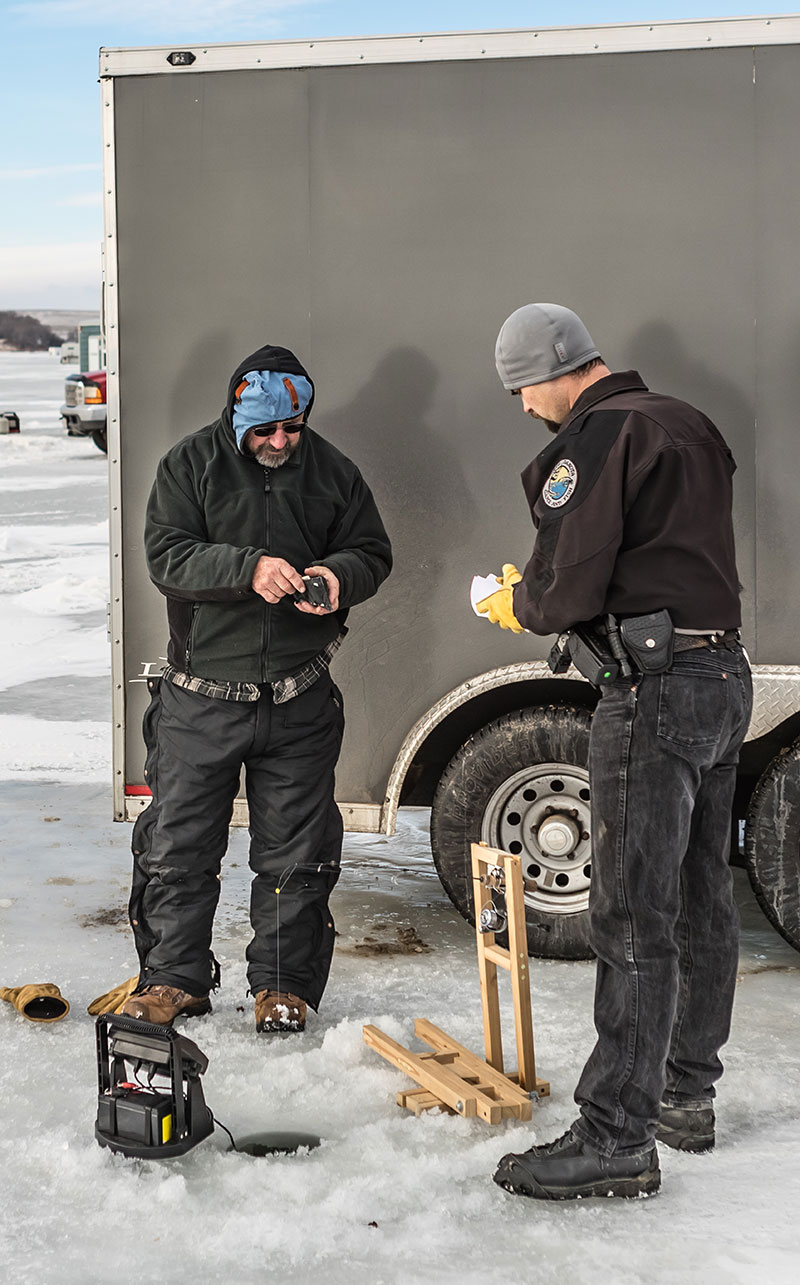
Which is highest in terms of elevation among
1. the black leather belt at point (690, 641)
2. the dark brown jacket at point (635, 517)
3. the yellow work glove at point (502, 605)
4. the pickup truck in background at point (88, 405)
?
the pickup truck in background at point (88, 405)

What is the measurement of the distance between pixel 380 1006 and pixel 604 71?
295 centimetres

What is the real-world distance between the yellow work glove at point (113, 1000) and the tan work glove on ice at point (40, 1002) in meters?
0.08

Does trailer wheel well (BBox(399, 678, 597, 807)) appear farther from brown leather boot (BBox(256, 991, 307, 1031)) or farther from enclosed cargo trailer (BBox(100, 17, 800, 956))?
brown leather boot (BBox(256, 991, 307, 1031))

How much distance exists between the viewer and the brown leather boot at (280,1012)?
3.89m

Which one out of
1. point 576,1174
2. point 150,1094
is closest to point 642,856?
point 576,1174

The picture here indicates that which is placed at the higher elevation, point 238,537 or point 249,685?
point 238,537

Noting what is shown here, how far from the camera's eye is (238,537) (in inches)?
153

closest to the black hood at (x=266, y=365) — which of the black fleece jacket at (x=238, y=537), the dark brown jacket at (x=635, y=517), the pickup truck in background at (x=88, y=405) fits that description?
the black fleece jacket at (x=238, y=537)

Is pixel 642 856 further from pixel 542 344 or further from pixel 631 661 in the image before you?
pixel 542 344

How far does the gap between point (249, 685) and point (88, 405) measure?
24227mm

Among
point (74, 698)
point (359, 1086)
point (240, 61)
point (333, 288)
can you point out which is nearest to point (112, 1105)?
point (359, 1086)

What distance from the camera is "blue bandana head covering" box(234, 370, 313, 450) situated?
3.78 meters

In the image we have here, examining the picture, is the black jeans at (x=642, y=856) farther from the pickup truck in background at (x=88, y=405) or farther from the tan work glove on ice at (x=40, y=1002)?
the pickup truck in background at (x=88, y=405)

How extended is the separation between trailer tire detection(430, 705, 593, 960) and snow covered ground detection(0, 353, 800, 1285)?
0.19m
